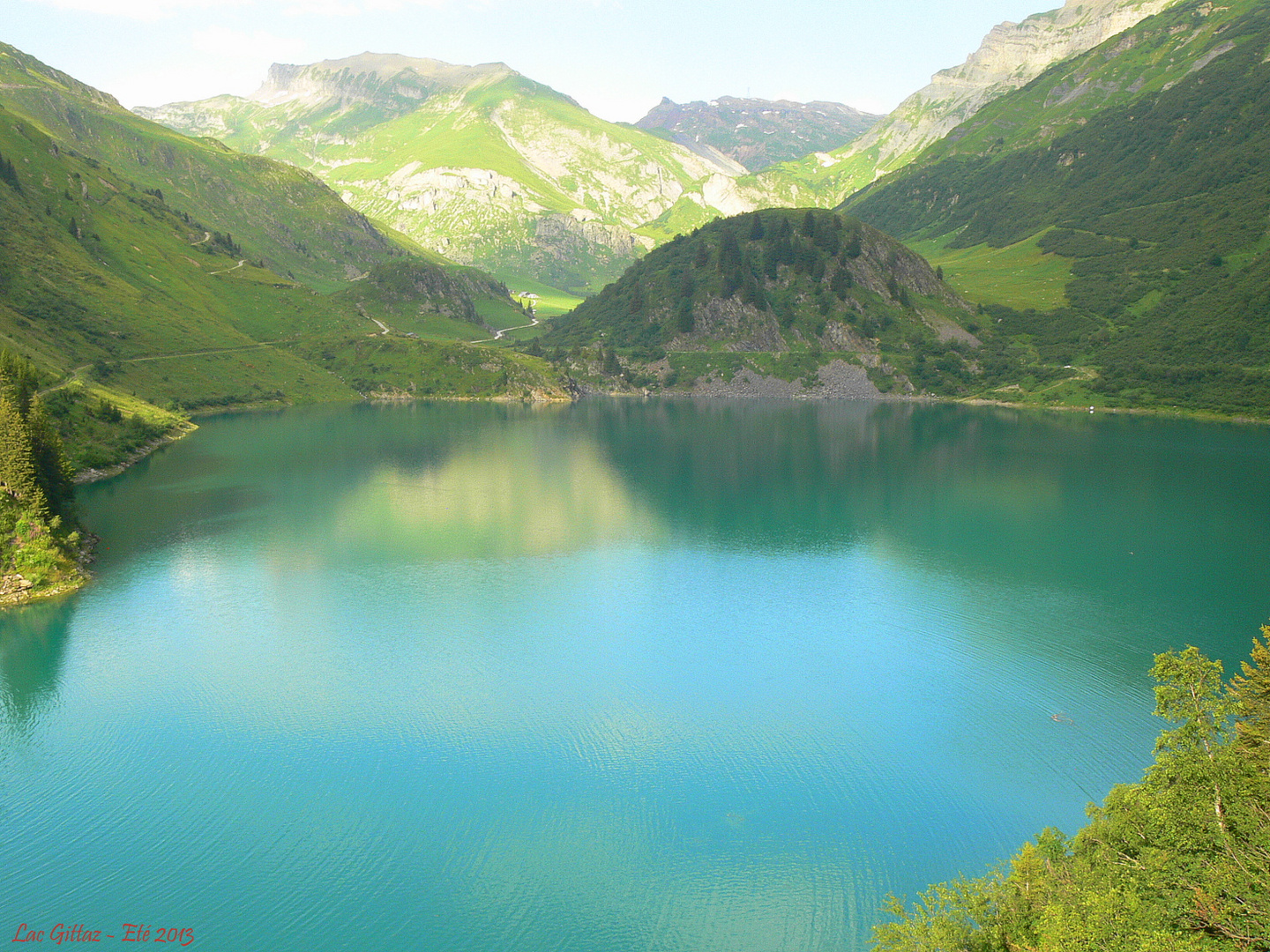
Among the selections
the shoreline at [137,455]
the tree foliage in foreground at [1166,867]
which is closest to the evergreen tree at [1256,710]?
the tree foliage in foreground at [1166,867]

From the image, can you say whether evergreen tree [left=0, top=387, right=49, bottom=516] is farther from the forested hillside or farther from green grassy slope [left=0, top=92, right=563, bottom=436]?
green grassy slope [left=0, top=92, right=563, bottom=436]

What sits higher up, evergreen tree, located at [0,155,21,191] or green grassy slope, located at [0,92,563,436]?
evergreen tree, located at [0,155,21,191]

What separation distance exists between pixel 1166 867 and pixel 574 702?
97.0ft

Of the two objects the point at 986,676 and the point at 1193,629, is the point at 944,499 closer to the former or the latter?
the point at 1193,629

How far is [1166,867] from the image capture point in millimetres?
20344

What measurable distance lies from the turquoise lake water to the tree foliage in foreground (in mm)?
6276

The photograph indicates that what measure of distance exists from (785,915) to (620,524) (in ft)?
187

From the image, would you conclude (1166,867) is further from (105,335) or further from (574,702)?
(105,335)

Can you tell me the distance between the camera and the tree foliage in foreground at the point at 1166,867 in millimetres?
18156

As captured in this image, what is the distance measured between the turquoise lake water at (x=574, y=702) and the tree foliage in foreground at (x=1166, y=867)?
6.28 m

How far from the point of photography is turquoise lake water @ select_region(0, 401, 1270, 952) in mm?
29531

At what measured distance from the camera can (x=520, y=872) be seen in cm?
3044

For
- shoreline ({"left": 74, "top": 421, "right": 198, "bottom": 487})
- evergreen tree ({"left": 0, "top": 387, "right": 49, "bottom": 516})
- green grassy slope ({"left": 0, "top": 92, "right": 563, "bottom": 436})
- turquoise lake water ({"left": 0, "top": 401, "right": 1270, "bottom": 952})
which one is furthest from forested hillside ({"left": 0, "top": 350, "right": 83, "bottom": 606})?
green grassy slope ({"left": 0, "top": 92, "right": 563, "bottom": 436})

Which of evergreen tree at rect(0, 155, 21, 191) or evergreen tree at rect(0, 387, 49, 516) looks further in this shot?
evergreen tree at rect(0, 155, 21, 191)
